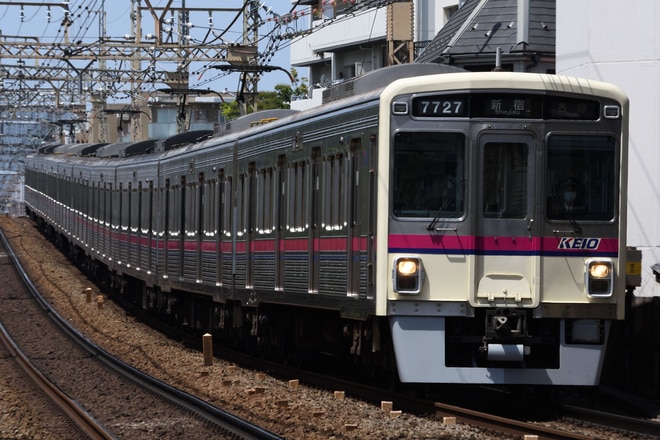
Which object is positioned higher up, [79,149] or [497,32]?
[497,32]

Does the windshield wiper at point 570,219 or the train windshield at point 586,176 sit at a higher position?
the train windshield at point 586,176

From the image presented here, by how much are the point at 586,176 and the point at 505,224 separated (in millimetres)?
817

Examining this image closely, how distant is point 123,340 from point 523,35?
845 centimetres

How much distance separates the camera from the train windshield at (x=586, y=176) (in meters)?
11.2

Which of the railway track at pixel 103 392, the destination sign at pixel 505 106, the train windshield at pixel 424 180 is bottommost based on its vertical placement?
the railway track at pixel 103 392

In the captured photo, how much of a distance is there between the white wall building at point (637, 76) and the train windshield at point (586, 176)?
14.2ft

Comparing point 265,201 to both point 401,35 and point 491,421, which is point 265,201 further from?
point 401,35

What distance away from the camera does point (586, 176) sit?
11.2 m

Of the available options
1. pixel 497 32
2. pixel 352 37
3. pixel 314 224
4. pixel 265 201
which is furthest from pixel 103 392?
pixel 352 37

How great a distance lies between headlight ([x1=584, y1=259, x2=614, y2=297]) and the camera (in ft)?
36.3

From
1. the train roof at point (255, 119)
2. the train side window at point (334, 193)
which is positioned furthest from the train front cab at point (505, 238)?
the train roof at point (255, 119)

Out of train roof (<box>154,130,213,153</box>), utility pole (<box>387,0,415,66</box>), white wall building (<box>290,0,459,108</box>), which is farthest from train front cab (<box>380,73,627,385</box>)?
white wall building (<box>290,0,459,108</box>)

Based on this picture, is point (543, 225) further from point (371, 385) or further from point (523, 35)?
point (523, 35)

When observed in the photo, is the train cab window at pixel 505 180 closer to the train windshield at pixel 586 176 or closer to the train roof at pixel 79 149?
the train windshield at pixel 586 176
